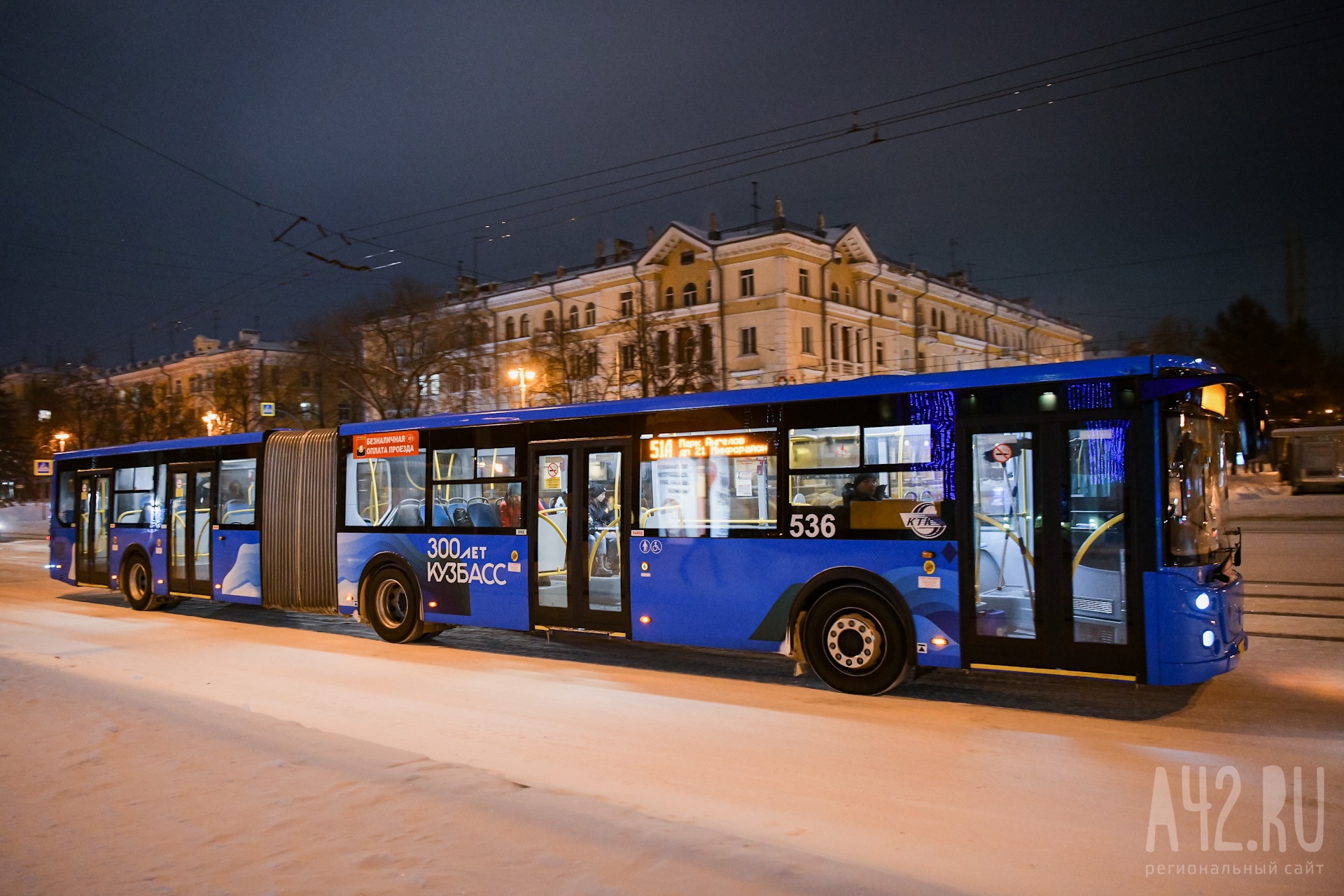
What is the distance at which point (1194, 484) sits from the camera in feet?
26.5

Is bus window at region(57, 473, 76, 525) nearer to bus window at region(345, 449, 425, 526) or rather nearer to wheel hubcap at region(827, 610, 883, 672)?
bus window at region(345, 449, 425, 526)

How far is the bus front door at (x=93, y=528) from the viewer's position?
1841 cm

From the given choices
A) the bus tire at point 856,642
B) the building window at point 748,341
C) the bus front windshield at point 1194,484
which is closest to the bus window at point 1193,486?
the bus front windshield at point 1194,484

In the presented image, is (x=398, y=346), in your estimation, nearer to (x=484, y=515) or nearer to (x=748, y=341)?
(x=748, y=341)

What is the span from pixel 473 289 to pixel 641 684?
2086 inches

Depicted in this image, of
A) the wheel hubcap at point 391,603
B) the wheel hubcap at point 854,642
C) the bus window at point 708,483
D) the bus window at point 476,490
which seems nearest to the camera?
the wheel hubcap at point 854,642

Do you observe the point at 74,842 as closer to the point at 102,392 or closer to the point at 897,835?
the point at 897,835

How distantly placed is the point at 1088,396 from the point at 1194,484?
1.14 metres

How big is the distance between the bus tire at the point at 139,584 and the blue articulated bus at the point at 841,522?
511 centimetres

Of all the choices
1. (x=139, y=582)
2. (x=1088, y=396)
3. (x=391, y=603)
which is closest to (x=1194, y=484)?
(x=1088, y=396)

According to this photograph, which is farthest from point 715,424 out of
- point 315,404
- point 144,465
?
point 315,404

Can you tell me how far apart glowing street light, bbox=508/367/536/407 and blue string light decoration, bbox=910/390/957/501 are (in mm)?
33830

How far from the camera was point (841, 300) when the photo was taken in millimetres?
55094

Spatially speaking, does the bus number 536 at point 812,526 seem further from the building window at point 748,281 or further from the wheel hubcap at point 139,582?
the building window at point 748,281
